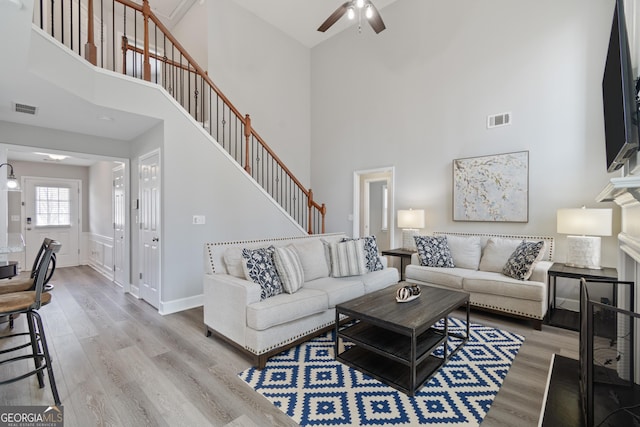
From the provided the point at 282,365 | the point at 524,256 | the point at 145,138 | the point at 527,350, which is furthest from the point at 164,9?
the point at 527,350

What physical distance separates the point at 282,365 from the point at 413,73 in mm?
5051

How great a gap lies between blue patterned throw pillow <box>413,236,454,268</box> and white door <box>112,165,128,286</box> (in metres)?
4.55

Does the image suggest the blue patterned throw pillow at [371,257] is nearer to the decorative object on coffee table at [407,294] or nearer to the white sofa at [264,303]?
the white sofa at [264,303]

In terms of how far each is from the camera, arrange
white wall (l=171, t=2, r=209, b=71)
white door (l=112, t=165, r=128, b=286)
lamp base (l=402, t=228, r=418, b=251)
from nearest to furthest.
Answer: white door (l=112, t=165, r=128, b=286) → lamp base (l=402, t=228, r=418, b=251) → white wall (l=171, t=2, r=209, b=71)

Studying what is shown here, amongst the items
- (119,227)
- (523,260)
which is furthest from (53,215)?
(523,260)

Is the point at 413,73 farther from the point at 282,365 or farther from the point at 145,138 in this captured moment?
the point at 282,365

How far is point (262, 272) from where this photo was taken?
2.76 metres

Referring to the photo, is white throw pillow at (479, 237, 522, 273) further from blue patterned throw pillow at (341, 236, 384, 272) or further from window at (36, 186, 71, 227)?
window at (36, 186, 71, 227)

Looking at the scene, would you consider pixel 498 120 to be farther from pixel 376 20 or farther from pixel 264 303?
pixel 264 303

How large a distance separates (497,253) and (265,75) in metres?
5.38

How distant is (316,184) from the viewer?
22.5 ft

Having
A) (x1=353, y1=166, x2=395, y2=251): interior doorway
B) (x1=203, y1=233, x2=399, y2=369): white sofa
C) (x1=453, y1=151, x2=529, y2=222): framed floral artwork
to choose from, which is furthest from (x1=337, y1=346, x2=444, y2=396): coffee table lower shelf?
(x1=353, y1=166, x2=395, y2=251): interior doorway

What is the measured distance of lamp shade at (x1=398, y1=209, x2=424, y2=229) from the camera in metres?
4.86

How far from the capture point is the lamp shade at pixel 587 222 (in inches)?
127
